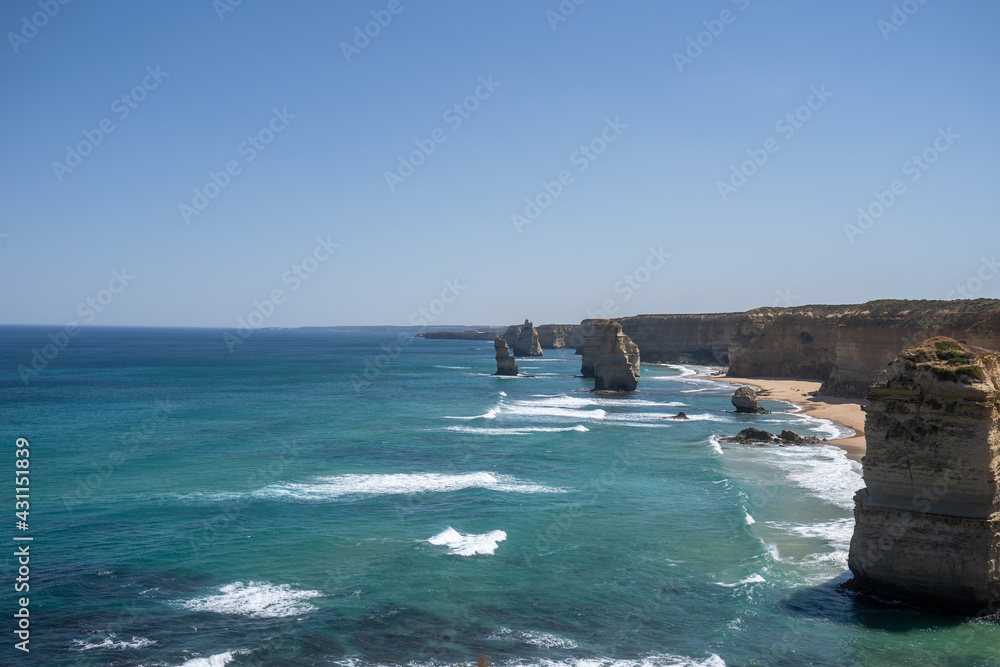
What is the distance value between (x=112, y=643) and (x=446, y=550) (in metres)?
8.96

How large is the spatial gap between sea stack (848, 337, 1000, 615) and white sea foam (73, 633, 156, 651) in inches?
625

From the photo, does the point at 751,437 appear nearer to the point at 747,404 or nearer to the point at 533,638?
the point at 747,404

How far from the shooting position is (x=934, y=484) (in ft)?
53.5

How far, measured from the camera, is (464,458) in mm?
35719

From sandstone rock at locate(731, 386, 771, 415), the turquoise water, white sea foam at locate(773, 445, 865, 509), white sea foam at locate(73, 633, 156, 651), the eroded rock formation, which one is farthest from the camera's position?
sandstone rock at locate(731, 386, 771, 415)

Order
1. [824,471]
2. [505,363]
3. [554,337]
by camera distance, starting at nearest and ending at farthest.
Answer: [824,471] → [505,363] → [554,337]

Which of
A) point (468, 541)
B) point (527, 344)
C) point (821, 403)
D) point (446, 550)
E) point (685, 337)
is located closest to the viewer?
point (446, 550)

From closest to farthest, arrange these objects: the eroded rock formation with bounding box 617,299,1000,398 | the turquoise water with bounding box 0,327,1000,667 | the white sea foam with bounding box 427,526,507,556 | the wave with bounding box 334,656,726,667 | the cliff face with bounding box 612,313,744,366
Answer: the wave with bounding box 334,656,726,667
the turquoise water with bounding box 0,327,1000,667
the white sea foam with bounding box 427,526,507,556
the eroded rock formation with bounding box 617,299,1000,398
the cliff face with bounding box 612,313,744,366

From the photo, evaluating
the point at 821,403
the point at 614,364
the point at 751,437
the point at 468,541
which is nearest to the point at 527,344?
the point at 614,364

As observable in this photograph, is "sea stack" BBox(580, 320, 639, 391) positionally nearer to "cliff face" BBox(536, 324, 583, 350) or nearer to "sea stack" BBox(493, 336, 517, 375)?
"sea stack" BBox(493, 336, 517, 375)

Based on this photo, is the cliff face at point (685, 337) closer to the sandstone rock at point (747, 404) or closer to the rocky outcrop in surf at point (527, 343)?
the rocky outcrop in surf at point (527, 343)

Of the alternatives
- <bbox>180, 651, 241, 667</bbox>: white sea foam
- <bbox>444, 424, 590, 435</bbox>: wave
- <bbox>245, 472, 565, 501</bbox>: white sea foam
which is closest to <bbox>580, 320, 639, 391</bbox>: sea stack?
<bbox>444, 424, 590, 435</bbox>: wave

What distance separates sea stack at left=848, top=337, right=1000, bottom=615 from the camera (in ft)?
52.0

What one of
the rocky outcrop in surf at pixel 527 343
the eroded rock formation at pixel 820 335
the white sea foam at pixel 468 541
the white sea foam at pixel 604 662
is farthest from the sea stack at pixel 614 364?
the rocky outcrop in surf at pixel 527 343
